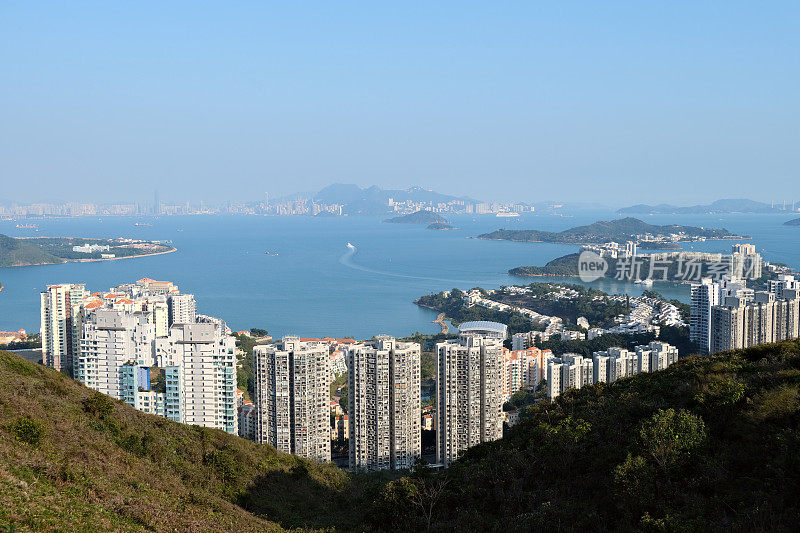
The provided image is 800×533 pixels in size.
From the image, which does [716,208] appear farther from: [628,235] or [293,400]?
[293,400]

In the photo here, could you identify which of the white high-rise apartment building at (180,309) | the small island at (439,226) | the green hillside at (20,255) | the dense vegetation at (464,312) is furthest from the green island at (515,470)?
the small island at (439,226)

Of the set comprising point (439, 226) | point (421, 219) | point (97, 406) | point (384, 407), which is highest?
point (421, 219)

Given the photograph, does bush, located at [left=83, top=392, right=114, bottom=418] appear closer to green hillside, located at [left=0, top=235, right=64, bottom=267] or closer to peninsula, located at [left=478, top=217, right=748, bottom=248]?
green hillside, located at [left=0, top=235, right=64, bottom=267]

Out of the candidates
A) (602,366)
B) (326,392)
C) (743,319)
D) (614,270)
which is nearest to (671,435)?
(326,392)

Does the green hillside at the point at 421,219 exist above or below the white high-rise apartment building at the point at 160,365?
above

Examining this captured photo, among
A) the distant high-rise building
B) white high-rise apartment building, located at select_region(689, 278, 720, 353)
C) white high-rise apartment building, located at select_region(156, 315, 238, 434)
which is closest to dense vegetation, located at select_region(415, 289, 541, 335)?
white high-rise apartment building, located at select_region(689, 278, 720, 353)

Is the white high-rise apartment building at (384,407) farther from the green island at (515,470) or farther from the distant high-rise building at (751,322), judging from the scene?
the distant high-rise building at (751,322)

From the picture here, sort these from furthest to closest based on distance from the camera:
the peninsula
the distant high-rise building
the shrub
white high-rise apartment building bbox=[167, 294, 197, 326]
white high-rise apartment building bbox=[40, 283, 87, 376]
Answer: the peninsula
white high-rise apartment building bbox=[167, 294, 197, 326]
white high-rise apartment building bbox=[40, 283, 87, 376]
the distant high-rise building
the shrub
